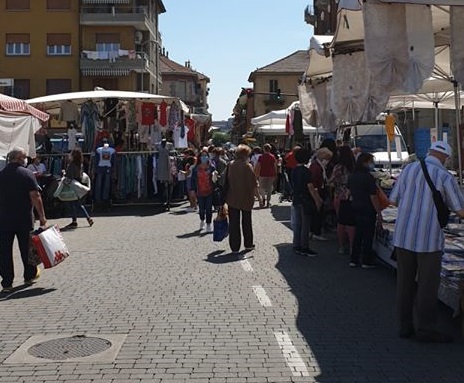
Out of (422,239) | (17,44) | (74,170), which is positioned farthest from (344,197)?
(17,44)

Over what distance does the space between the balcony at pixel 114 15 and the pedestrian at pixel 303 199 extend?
47864 millimetres

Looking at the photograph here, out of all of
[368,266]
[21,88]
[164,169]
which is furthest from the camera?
[21,88]

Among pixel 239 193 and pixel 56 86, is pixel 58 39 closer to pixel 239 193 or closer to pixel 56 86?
pixel 56 86

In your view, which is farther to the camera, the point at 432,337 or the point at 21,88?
the point at 21,88

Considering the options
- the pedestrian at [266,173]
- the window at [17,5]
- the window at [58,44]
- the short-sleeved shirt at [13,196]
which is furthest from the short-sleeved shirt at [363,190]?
the window at [17,5]

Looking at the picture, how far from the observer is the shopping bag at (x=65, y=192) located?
15.2 m

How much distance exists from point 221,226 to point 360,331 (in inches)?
217

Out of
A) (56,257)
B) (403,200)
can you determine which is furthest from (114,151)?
(403,200)

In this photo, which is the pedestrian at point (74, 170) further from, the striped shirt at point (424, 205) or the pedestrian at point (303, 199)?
the striped shirt at point (424, 205)

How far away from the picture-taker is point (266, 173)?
67.8ft

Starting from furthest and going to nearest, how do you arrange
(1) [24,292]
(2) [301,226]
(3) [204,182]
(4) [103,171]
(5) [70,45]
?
(5) [70,45] < (4) [103,171] < (3) [204,182] < (2) [301,226] < (1) [24,292]

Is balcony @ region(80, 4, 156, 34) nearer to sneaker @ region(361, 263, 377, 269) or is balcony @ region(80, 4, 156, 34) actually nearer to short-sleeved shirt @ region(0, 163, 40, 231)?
sneaker @ region(361, 263, 377, 269)

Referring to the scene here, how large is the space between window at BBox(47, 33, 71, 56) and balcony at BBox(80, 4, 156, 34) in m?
1.99

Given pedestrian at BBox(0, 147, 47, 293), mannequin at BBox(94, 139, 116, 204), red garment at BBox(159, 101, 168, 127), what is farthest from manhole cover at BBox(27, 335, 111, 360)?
red garment at BBox(159, 101, 168, 127)
